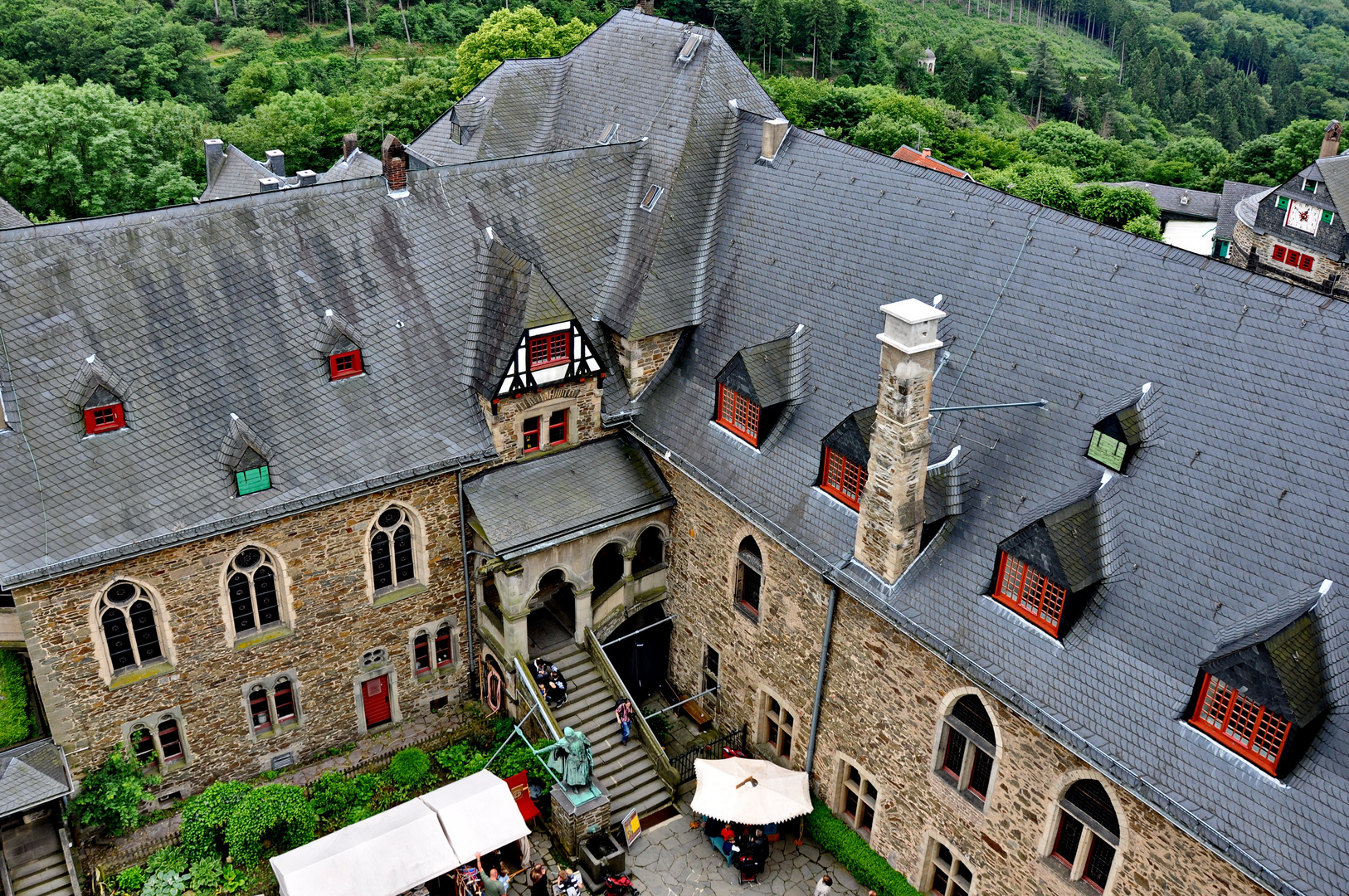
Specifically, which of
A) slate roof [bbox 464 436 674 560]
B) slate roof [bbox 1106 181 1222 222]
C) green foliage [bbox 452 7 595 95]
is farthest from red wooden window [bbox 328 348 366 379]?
slate roof [bbox 1106 181 1222 222]

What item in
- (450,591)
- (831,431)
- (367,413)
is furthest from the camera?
(450,591)

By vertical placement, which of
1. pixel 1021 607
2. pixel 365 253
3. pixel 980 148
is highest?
pixel 365 253

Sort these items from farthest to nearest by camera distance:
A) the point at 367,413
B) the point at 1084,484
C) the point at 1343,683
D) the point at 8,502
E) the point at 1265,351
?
the point at 367,413
the point at 8,502
the point at 1084,484
the point at 1265,351
the point at 1343,683

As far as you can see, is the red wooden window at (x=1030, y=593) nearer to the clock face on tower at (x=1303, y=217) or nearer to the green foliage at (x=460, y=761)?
the green foliage at (x=460, y=761)

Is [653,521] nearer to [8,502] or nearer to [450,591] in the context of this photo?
[450,591]

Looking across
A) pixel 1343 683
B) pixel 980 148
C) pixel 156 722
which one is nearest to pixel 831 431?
pixel 1343 683

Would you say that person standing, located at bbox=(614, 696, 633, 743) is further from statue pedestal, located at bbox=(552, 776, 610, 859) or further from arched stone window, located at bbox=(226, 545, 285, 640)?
arched stone window, located at bbox=(226, 545, 285, 640)
